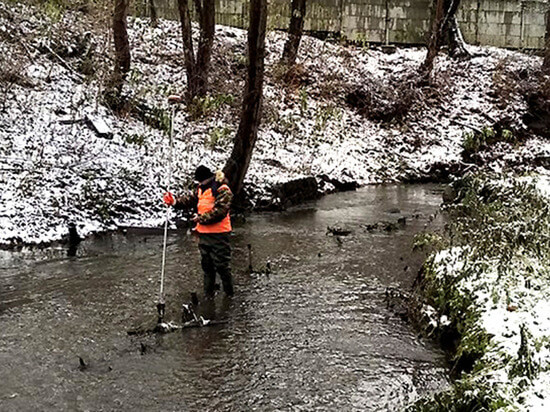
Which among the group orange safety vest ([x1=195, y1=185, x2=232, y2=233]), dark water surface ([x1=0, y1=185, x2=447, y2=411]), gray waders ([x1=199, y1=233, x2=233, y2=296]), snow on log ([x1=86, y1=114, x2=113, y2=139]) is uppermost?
snow on log ([x1=86, y1=114, x2=113, y2=139])

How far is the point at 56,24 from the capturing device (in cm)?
1822

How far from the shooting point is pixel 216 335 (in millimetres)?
7520

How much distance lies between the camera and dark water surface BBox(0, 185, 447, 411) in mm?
6023

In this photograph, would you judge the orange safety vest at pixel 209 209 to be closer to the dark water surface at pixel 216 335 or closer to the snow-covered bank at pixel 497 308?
the dark water surface at pixel 216 335

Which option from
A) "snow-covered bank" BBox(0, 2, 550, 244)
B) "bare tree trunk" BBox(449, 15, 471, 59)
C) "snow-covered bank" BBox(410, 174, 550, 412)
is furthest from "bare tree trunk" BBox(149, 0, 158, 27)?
"snow-covered bank" BBox(410, 174, 550, 412)

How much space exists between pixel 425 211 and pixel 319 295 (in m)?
6.97

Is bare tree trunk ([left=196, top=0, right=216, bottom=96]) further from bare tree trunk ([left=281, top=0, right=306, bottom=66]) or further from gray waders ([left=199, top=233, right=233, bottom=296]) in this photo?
gray waders ([left=199, top=233, right=233, bottom=296])

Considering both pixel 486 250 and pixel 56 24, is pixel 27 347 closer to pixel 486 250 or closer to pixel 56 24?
pixel 486 250

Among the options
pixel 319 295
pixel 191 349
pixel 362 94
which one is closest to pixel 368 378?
pixel 191 349

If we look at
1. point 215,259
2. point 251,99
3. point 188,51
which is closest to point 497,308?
point 215,259

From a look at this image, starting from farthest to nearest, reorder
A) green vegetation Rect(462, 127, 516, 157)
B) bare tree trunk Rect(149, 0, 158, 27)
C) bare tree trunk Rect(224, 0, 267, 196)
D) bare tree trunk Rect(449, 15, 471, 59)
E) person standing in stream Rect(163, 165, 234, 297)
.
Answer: bare tree trunk Rect(449, 15, 471, 59)
bare tree trunk Rect(149, 0, 158, 27)
green vegetation Rect(462, 127, 516, 157)
bare tree trunk Rect(224, 0, 267, 196)
person standing in stream Rect(163, 165, 234, 297)

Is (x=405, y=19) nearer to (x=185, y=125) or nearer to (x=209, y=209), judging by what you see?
(x=185, y=125)

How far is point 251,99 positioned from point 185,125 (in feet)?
15.8

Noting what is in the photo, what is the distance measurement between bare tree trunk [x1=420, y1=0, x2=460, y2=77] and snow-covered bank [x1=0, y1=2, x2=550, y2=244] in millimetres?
664
